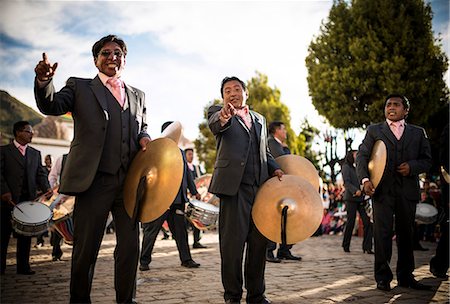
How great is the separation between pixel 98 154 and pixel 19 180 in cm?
369

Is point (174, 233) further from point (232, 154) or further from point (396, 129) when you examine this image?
point (396, 129)

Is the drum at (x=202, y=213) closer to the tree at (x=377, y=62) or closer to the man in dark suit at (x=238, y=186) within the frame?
the man in dark suit at (x=238, y=186)

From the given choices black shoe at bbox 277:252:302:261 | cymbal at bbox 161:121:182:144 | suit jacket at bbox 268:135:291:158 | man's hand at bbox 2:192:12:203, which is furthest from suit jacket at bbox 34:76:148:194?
black shoe at bbox 277:252:302:261

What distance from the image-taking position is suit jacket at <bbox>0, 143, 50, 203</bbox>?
5.88 meters

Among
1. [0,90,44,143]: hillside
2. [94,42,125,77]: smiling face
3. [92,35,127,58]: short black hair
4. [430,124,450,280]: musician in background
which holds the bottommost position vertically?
[430,124,450,280]: musician in background

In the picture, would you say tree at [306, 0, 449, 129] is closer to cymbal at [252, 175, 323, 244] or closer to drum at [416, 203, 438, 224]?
drum at [416, 203, 438, 224]

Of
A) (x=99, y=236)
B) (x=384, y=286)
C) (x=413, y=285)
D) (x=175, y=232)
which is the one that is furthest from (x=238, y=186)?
(x=175, y=232)

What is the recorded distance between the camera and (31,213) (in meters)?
5.60

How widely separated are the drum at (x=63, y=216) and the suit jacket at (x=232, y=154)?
11.4 feet

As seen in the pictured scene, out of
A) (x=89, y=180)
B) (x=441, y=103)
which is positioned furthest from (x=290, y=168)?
(x=441, y=103)

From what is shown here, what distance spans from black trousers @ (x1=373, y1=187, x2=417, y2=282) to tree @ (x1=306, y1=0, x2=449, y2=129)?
1365 centimetres

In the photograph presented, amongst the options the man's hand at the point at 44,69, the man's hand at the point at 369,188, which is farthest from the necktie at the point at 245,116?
the man's hand at the point at 44,69

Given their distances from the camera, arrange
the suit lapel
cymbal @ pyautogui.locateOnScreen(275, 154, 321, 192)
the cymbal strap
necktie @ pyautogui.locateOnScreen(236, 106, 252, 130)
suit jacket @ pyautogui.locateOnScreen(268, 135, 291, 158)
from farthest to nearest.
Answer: suit jacket @ pyautogui.locateOnScreen(268, 135, 291, 158) < cymbal @ pyautogui.locateOnScreen(275, 154, 321, 192) < necktie @ pyautogui.locateOnScreen(236, 106, 252, 130) < the cymbal strap < the suit lapel

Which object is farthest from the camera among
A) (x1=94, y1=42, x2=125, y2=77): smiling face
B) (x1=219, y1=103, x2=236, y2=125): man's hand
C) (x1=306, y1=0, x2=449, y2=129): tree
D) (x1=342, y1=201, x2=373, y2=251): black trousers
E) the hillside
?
(x1=306, y1=0, x2=449, y2=129): tree
